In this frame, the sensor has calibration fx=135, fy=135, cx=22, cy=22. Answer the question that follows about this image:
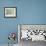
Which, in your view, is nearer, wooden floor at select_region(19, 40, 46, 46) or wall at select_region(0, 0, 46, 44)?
wooden floor at select_region(19, 40, 46, 46)

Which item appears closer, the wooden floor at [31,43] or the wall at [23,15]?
the wooden floor at [31,43]

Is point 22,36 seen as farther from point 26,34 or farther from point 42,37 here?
point 42,37

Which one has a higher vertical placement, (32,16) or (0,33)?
(32,16)

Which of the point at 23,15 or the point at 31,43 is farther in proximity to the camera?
the point at 23,15

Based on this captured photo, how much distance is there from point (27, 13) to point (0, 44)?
1554mm

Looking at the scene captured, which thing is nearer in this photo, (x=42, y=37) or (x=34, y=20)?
(x=42, y=37)

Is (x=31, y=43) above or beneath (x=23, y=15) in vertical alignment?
beneath

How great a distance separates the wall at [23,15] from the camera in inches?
204

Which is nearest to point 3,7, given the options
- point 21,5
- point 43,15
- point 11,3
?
point 11,3

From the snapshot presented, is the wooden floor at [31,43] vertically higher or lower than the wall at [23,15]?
lower

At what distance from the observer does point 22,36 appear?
5008 mm

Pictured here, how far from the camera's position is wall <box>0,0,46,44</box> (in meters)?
5.18

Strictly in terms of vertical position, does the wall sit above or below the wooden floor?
above

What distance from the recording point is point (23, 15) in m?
5.20
